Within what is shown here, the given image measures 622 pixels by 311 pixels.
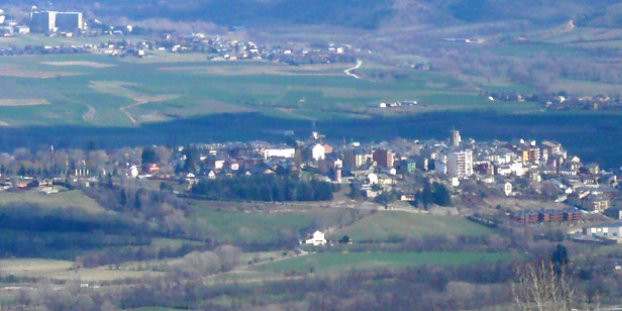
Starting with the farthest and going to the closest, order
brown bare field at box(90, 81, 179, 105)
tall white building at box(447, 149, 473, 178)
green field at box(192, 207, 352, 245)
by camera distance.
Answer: brown bare field at box(90, 81, 179, 105), tall white building at box(447, 149, 473, 178), green field at box(192, 207, 352, 245)

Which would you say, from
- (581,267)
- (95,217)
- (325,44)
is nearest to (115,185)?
(95,217)

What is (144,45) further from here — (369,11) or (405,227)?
(405,227)

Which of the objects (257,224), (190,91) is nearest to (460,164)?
(257,224)

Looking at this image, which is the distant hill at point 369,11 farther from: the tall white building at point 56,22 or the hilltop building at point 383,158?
the hilltop building at point 383,158

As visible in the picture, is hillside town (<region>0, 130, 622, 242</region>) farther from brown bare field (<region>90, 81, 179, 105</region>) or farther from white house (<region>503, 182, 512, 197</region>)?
brown bare field (<region>90, 81, 179, 105</region>)

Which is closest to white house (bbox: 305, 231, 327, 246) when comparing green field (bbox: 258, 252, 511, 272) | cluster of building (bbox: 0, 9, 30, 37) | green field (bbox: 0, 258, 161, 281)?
green field (bbox: 258, 252, 511, 272)

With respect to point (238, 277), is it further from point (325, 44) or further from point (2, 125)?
point (325, 44)

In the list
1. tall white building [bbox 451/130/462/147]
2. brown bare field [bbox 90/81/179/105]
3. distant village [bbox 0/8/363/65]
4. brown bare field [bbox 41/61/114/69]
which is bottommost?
tall white building [bbox 451/130/462/147]

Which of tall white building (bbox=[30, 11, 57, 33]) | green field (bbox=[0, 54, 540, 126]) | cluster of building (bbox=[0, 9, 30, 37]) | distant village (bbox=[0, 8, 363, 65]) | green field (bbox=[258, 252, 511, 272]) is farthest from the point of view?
tall white building (bbox=[30, 11, 57, 33])
